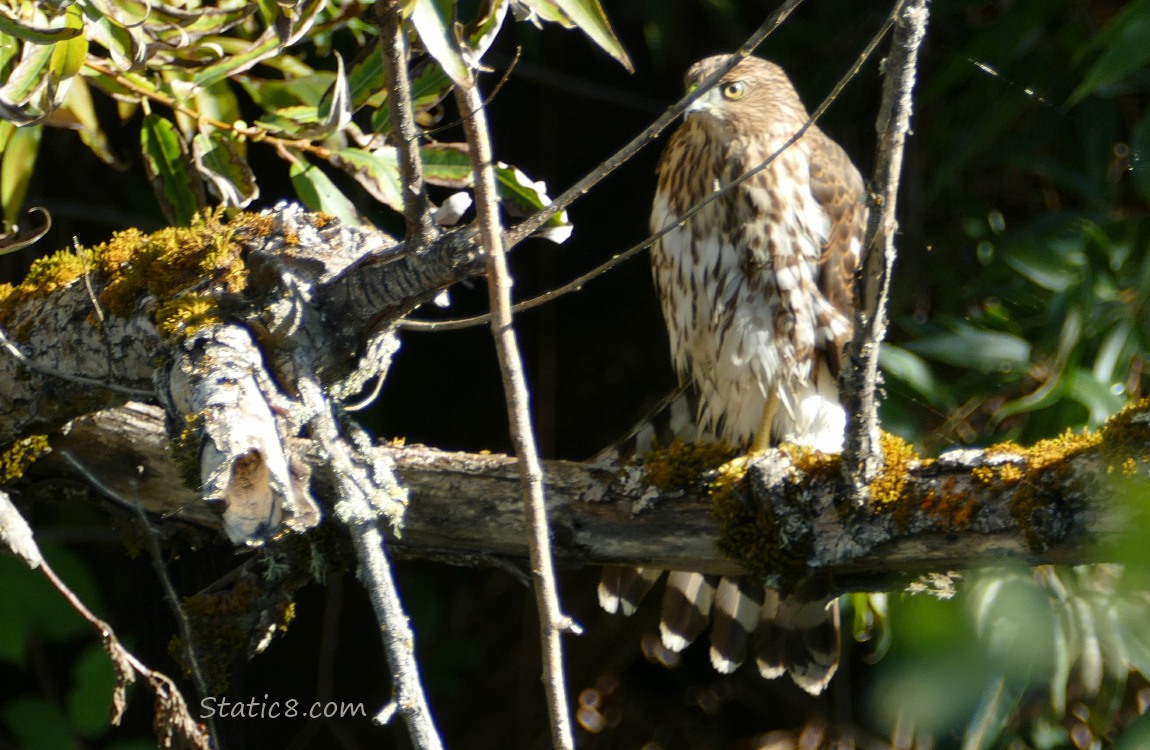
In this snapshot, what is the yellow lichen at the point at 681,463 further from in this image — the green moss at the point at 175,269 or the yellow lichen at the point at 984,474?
the green moss at the point at 175,269

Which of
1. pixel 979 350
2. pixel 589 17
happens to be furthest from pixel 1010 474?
pixel 589 17

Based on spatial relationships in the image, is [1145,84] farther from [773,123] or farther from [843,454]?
[843,454]

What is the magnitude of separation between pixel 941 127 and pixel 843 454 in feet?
5.08

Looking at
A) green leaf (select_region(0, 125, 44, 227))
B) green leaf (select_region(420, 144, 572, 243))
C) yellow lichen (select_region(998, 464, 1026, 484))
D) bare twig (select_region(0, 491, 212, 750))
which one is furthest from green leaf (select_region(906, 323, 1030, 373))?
green leaf (select_region(0, 125, 44, 227))

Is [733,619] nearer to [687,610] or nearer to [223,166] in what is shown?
[687,610]

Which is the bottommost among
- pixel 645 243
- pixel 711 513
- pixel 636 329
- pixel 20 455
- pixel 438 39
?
pixel 636 329

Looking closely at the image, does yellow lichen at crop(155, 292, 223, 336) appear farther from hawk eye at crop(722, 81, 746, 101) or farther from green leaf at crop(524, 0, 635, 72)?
hawk eye at crop(722, 81, 746, 101)

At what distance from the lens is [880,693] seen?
87cm

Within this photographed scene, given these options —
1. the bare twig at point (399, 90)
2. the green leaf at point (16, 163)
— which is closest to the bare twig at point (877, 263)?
the bare twig at point (399, 90)

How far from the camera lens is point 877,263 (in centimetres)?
155

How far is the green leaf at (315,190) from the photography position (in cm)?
228

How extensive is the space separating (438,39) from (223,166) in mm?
981

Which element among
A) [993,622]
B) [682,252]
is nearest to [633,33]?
[682,252]

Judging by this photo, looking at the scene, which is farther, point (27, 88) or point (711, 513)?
point (711, 513)
